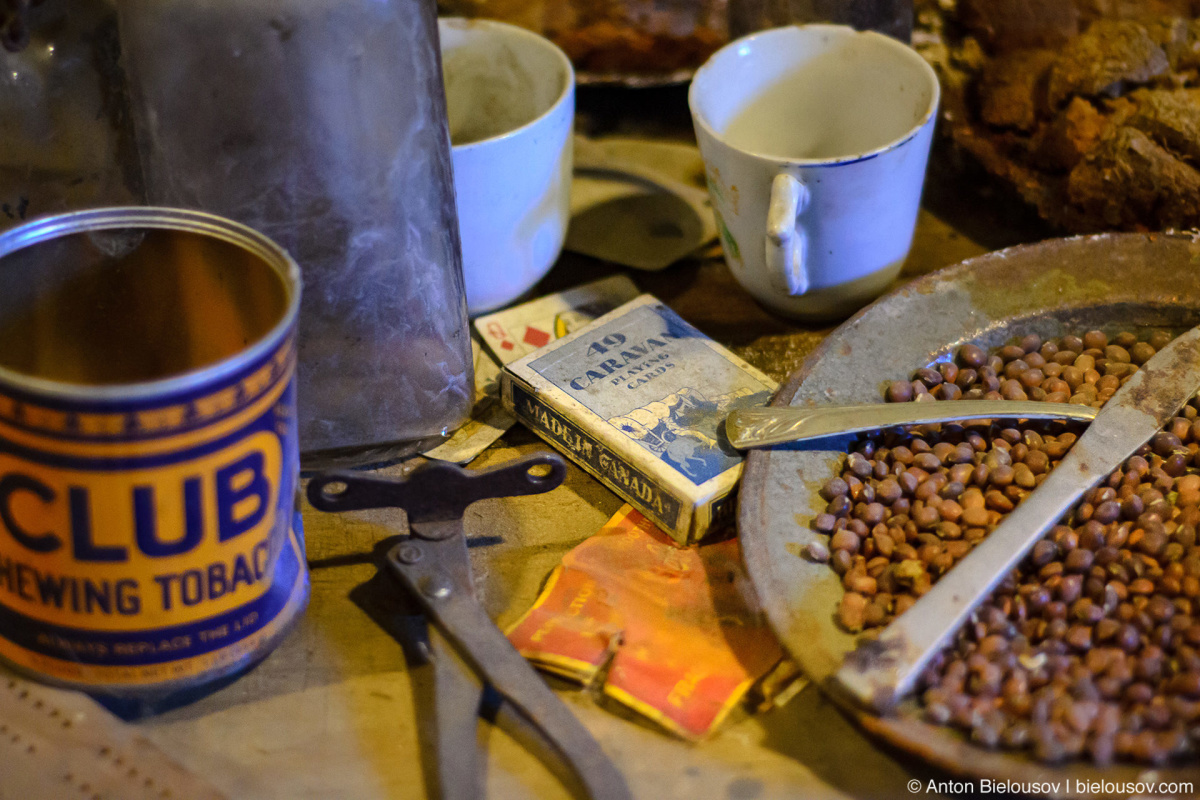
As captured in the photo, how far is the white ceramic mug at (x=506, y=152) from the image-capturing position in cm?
68

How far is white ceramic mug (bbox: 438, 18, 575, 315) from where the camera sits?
2.22ft

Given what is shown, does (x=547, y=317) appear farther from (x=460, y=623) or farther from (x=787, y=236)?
(x=460, y=623)

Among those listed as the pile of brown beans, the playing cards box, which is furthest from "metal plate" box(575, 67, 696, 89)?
the pile of brown beans

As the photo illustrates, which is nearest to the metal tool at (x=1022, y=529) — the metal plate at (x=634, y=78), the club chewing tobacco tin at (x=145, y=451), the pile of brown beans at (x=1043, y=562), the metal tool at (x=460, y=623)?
the pile of brown beans at (x=1043, y=562)

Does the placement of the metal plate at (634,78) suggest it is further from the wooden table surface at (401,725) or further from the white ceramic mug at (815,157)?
the wooden table surface at (401,725)

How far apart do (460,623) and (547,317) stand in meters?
0.31

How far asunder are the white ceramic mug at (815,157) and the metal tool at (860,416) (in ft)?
0.40

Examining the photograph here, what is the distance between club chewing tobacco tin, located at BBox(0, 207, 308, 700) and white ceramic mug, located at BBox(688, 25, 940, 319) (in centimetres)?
33

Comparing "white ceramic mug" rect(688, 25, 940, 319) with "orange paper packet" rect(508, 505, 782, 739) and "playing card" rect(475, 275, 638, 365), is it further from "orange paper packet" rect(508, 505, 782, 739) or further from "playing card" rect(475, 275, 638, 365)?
"orange paper packet" rect(508, 505, 782, 739)

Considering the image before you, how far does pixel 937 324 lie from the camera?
67cm

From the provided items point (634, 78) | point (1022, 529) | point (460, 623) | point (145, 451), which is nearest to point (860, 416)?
point (1022, 529)

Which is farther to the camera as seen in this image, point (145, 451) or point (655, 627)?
point (655, 627)

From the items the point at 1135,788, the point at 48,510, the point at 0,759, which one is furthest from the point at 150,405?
the point at 1135,788

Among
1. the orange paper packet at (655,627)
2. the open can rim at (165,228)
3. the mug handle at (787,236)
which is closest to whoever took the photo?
the open can rim at (165,228)
